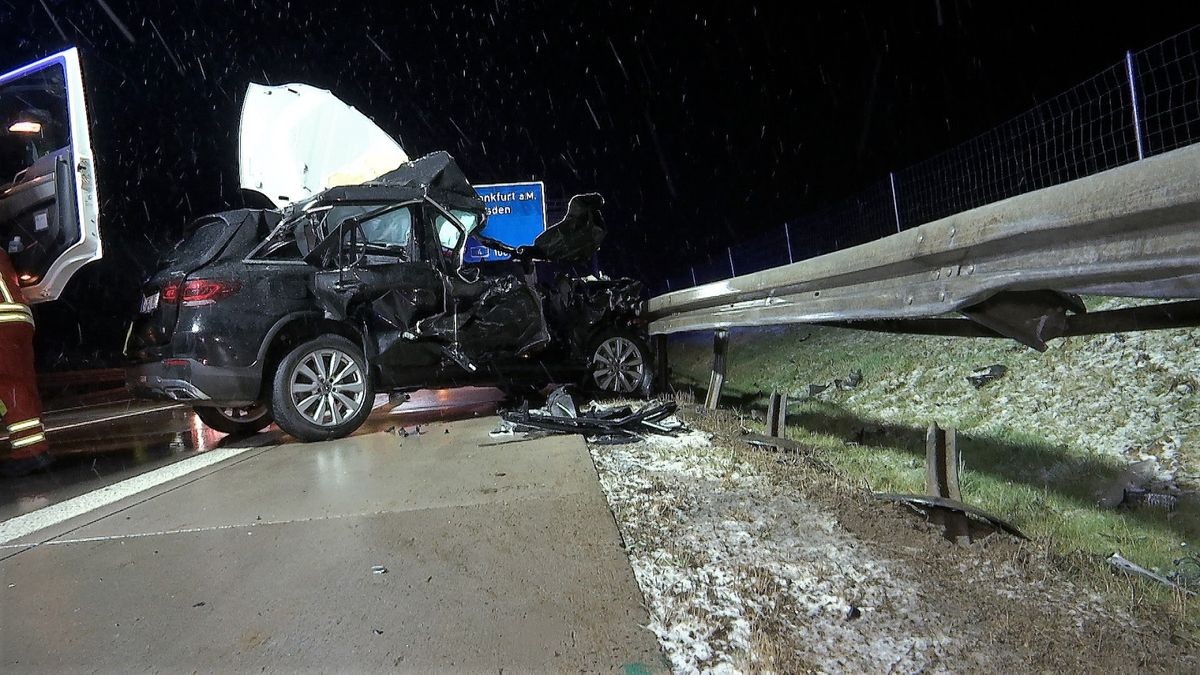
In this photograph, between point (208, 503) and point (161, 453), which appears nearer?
point (208, 503)

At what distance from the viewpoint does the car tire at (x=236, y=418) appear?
5941mm

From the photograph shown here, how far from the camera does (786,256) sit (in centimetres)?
1598

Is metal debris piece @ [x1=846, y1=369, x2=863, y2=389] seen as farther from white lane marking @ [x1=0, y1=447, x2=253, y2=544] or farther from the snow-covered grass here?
white lane marking @ [x1=0, y1=447, x2=253, y2=544]

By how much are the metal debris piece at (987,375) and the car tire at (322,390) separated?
502cm

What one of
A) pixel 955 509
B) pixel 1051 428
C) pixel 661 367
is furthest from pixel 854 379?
pixel 955 509

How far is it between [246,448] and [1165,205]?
6056mm

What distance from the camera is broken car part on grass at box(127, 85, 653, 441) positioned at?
5094 millimetres

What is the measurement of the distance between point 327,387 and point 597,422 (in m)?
2.37

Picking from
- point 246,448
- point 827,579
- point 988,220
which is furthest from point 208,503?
point 988,220

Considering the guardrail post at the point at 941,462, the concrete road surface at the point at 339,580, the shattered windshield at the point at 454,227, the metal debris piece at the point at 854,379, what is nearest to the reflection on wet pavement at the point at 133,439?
the concrete road surface at the point at 339,580

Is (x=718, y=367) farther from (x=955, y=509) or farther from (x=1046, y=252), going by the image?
(x=1046, y=252)

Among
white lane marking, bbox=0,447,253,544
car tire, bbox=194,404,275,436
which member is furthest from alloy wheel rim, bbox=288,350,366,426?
car tire, bbox=194,404,275,436

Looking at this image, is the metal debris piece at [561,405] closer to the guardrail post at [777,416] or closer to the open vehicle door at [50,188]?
the guardrail post at [777,416]

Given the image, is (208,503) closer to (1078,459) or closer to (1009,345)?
(1078,459)
